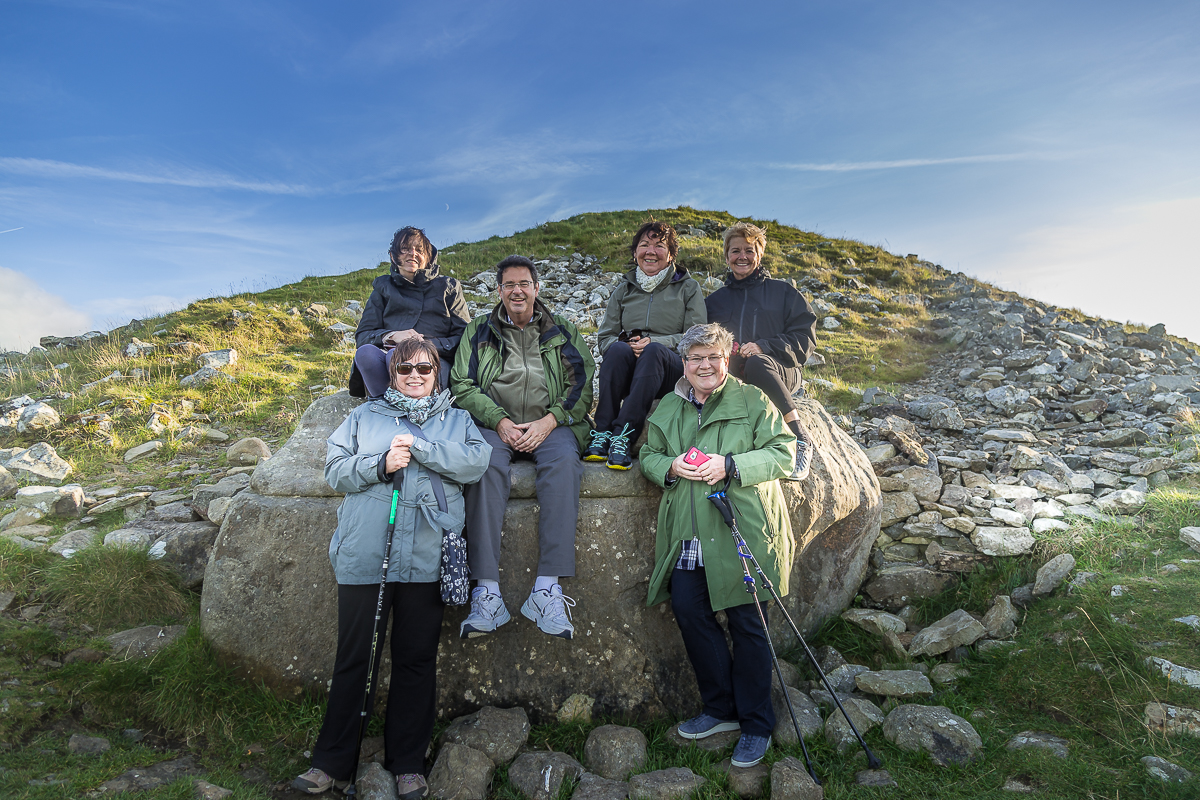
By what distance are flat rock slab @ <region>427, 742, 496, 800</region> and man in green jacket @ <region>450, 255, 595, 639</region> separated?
80 cm

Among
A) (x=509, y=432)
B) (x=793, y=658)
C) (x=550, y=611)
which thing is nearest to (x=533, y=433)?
(x=509, y=432)

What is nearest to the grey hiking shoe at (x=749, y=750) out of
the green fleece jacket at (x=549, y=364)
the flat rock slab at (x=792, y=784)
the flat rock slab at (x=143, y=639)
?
the flat rock slab at (x=792, y=784)

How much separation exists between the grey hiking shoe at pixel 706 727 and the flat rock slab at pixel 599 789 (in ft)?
2.07

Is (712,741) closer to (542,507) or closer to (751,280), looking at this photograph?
(542,507)

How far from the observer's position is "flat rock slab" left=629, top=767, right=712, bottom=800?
4094 mm

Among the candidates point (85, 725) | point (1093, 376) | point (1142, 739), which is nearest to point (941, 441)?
point (1093, 376)

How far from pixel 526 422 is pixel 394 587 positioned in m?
1.86

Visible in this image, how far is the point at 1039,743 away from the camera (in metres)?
4.40

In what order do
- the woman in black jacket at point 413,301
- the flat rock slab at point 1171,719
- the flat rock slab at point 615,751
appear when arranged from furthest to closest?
the woman in black jacket at point 413,301 < the flat rock slab at point 615,751 < the flat rock slab at point 1171,719

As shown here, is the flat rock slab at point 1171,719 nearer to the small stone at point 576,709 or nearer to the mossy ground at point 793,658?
the mossy ground at point 793,658

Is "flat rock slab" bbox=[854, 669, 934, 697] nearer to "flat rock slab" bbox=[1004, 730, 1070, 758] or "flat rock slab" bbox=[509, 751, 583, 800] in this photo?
"flat rock slab" bbox=[1004, 730, 1070, 758]

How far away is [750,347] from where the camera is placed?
5.98 meters

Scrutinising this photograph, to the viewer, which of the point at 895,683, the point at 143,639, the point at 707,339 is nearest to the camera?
the point at 707,339

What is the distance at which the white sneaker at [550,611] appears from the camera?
461 cm
